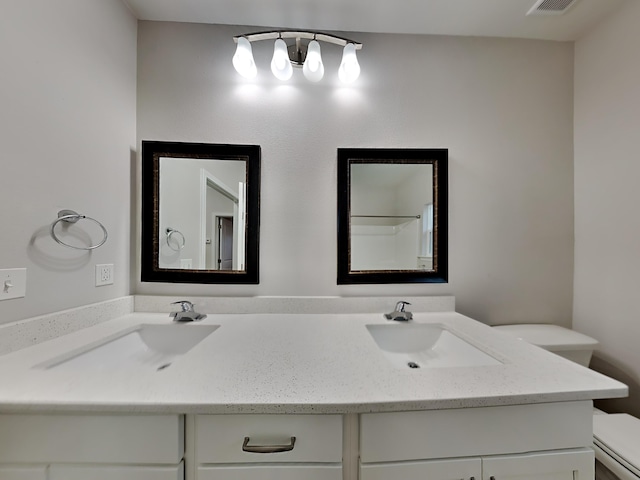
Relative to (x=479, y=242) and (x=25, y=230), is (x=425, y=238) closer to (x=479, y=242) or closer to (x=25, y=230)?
(x=479, y=242)

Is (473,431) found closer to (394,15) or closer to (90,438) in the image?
(90,438)

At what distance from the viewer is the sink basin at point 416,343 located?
3.75 ft

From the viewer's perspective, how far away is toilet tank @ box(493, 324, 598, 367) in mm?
1240

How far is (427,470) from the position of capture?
0.66 metres

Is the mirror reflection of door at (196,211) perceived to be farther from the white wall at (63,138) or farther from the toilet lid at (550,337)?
the toilet lid at (550,337)

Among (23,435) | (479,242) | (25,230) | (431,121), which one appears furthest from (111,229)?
(479,242)

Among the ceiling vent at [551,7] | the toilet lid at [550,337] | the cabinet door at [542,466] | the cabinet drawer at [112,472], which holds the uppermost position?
the ceiling vent at [551,7]

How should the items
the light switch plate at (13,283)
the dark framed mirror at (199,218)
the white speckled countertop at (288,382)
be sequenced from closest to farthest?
the white speckled countertop at (288,382), the light switch plate at (13,283), the dark framed mirror at (199,218)

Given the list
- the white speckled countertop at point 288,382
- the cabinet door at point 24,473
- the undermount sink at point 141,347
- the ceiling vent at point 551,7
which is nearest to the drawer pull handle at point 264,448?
the white speckled countertop at point 288,382

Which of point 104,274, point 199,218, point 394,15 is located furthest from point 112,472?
point 394,15

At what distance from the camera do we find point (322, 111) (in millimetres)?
1419

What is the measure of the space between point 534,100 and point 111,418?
2364 millimetres

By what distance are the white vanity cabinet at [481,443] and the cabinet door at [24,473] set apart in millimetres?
803

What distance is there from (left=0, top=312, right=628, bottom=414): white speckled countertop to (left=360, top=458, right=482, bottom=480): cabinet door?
167 millimetres
